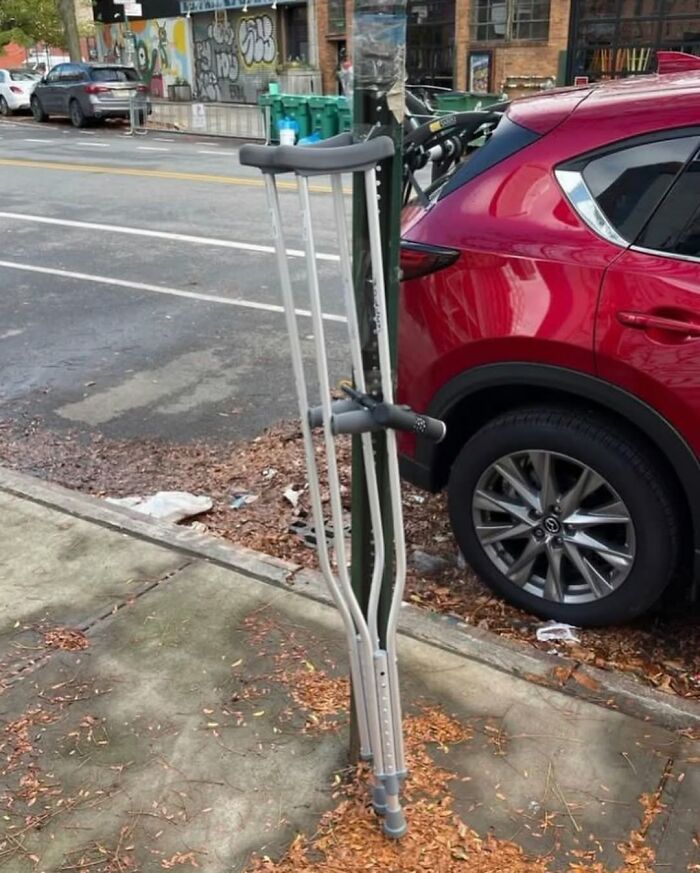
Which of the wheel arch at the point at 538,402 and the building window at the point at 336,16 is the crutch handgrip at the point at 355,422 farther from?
the building window at the point at 336,16

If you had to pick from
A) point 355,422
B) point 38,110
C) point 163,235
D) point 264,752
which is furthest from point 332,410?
point 38,110

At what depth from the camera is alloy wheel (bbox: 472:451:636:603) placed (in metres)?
3.14

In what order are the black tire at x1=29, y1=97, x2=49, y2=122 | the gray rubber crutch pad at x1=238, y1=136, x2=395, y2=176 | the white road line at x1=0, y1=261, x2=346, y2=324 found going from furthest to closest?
the black tire at x1=29, y1=97, x2=49, y2=122 → the white road line at x1=0, y1=261, x2=346, y2=324 → the gray rubber crutch pad at x1=238, y1=136, x2=395, y2=176

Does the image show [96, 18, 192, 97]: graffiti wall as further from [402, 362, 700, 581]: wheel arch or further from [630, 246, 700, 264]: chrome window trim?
[630, 246, 700, 264]: chrome window trim

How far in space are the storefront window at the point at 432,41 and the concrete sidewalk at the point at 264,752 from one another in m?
27.1

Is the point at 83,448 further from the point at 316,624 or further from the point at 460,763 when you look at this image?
the point at 460,763

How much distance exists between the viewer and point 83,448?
520cm

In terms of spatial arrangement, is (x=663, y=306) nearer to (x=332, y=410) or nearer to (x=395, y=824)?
(x=332, y=410)

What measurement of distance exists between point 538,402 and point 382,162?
59.6 inches

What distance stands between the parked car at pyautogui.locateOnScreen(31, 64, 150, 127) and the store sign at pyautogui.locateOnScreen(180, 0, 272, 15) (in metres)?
7.84

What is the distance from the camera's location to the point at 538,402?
3.29m

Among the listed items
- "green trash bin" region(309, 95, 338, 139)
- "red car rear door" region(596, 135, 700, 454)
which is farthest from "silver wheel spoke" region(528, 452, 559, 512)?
"green trash bin" region(309, 95, 338, 139)

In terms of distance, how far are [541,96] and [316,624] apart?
224cm

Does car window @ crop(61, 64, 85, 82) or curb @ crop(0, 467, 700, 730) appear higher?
car window @ crop(61, 64, 85, 82)
